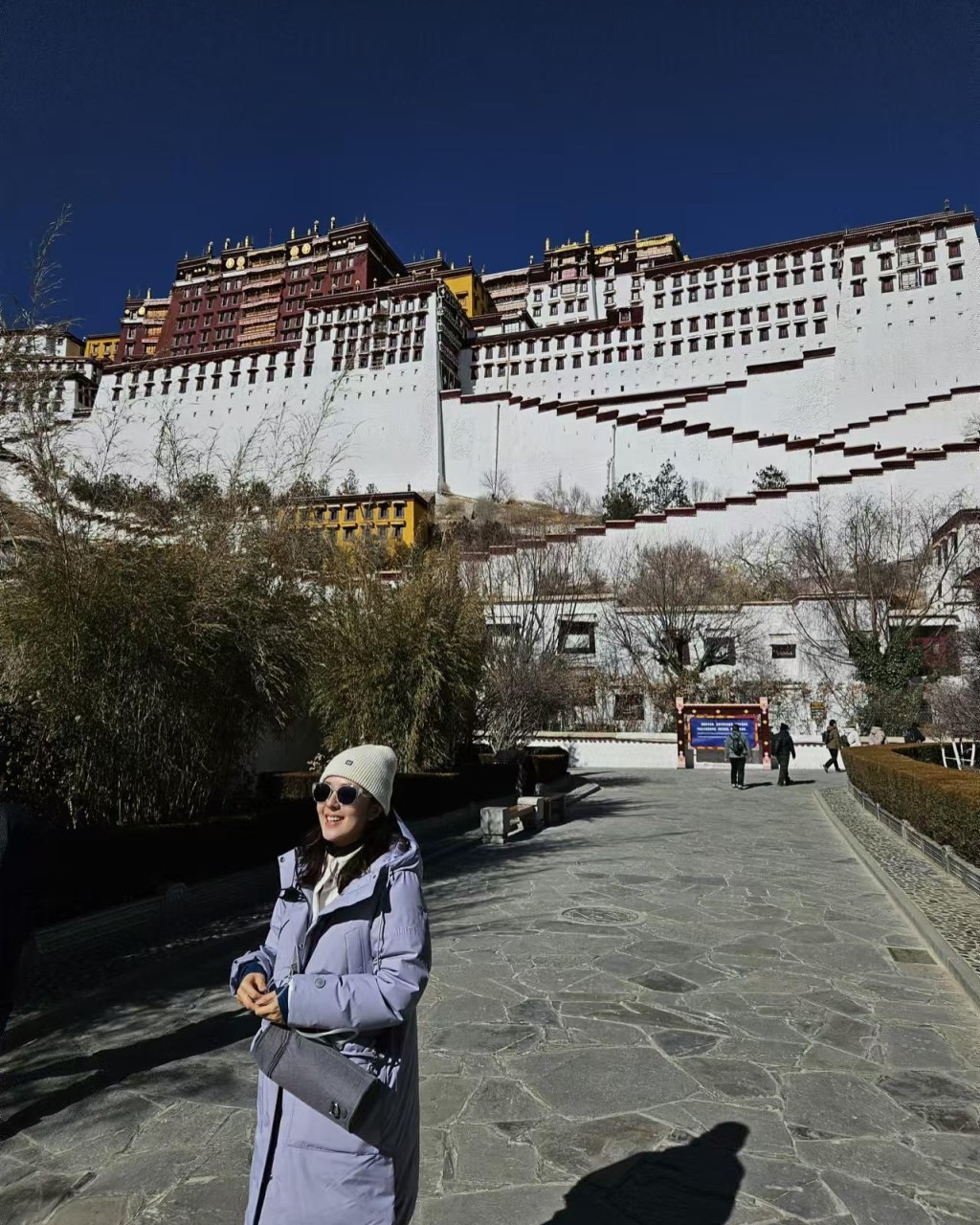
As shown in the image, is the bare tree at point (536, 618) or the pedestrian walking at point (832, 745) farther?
the pedestrian walking at point (832, 745)

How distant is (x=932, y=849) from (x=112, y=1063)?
816 cm

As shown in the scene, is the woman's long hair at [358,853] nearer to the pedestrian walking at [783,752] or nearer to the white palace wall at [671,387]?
the pedestrian walking at [783,752]

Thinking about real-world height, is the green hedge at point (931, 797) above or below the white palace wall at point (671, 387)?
below

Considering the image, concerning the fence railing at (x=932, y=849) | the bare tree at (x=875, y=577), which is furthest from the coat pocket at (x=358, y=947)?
the bare tree at (x=875, y=577)

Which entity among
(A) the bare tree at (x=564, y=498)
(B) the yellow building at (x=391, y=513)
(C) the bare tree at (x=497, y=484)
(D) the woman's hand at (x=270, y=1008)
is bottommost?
(D) the woman's hand at (x=270, y=1008)

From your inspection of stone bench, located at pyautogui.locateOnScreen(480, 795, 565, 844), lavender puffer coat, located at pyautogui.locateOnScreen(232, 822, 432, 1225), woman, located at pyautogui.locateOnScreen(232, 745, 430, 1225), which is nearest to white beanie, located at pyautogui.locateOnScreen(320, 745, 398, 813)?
woman, located at pyautogui.locateOnScreen(232, 745, 430, 1225)

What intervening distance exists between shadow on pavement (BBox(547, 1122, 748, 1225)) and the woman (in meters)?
1.15

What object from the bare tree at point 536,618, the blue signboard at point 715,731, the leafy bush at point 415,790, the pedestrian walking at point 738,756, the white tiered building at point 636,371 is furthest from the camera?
the white tiered building at point 636,371

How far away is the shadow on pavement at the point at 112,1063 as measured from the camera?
320 centimetres

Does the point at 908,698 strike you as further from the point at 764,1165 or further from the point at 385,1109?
the point at 385,1109

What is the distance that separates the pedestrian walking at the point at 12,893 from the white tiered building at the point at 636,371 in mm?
31635

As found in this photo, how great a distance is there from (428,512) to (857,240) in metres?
31.3

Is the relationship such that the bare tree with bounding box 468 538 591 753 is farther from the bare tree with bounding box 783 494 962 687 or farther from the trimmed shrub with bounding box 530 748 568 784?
the bare tree with bounding box 783 494 962 687

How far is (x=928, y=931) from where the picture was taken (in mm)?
5555
